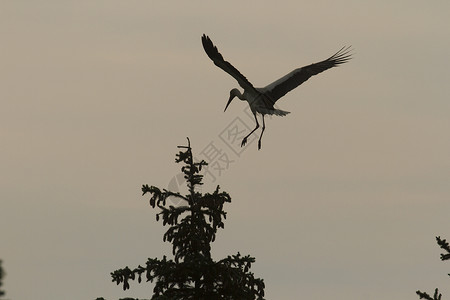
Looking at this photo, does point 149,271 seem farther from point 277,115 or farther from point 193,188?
point 277,115

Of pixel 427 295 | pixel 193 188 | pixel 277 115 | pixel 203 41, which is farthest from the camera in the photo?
pixel 277 115

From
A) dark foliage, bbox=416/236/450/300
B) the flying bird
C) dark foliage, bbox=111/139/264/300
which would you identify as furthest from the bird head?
dark foliage, bbox=416/236/450/300

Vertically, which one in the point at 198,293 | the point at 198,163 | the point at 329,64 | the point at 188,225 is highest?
the point at 329,64

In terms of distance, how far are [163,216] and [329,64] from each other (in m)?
10.7

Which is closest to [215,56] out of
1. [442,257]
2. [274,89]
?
[274,89]

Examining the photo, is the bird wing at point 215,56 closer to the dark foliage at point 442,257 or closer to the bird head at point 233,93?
the bird head at point 233,93

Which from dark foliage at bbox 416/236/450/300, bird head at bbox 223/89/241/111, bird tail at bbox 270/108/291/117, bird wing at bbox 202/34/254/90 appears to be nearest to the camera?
dark foliage at bbox 416/236/450/300

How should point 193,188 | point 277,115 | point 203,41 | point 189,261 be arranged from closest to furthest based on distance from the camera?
point 189,261 → point 193,188 → point 203,41 → point 277,115

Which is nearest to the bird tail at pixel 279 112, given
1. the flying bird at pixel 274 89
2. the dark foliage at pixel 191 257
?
the flying bird at pixel 274 89

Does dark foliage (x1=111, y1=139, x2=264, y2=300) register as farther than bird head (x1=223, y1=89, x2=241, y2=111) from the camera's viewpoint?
No

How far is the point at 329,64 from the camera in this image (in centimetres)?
2341

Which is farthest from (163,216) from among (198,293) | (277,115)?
(277,115)

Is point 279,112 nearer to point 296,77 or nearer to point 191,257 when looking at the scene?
point 296,77

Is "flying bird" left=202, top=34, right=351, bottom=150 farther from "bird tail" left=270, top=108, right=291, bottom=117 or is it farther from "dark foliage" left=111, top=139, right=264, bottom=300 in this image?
"dark foliage" left=111, top=139, right=264, bottom=300
